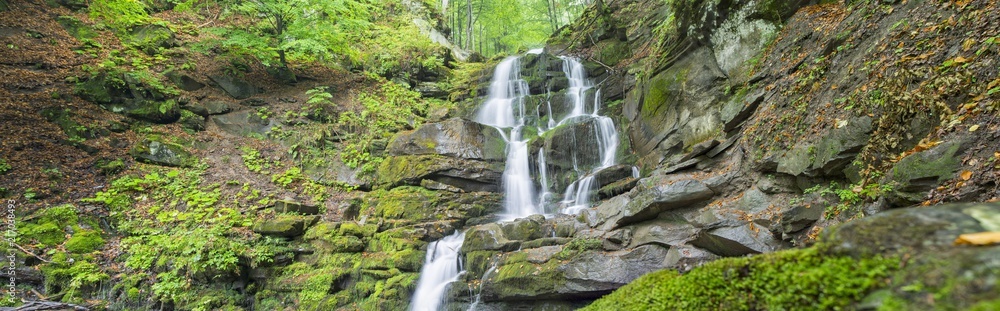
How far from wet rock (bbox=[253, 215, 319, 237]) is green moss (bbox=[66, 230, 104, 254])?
112 inches

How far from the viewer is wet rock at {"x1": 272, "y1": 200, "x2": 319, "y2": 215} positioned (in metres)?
9.51

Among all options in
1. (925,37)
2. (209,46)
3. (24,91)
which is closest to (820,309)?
(925,37)

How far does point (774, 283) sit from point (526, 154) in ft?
34.2

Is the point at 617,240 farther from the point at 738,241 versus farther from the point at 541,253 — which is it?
the point at 738,241

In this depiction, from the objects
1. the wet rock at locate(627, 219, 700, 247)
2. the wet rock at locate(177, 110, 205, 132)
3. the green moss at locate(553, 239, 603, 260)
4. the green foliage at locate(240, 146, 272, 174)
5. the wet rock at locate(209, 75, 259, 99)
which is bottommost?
the green moss at locate(553, 239, 603, 260)

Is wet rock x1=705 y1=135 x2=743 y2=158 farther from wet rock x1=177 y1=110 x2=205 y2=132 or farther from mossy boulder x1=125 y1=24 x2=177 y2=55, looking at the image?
mossy boulder x1=125 y1=24 x2=177 y2=55

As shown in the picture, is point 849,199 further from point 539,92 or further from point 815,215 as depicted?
point 539,92

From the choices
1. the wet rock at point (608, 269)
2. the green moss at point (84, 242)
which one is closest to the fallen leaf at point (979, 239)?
the wet rock at point (608, 269)

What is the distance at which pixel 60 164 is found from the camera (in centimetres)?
927

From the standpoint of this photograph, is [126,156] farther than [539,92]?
No

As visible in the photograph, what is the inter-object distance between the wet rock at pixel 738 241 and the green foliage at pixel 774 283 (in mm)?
3766

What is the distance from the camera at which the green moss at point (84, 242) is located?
777 cm

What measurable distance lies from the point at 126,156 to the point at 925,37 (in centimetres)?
1554

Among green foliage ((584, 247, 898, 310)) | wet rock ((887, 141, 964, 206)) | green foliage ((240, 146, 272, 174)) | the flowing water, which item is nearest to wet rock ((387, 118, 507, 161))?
the flowing water
